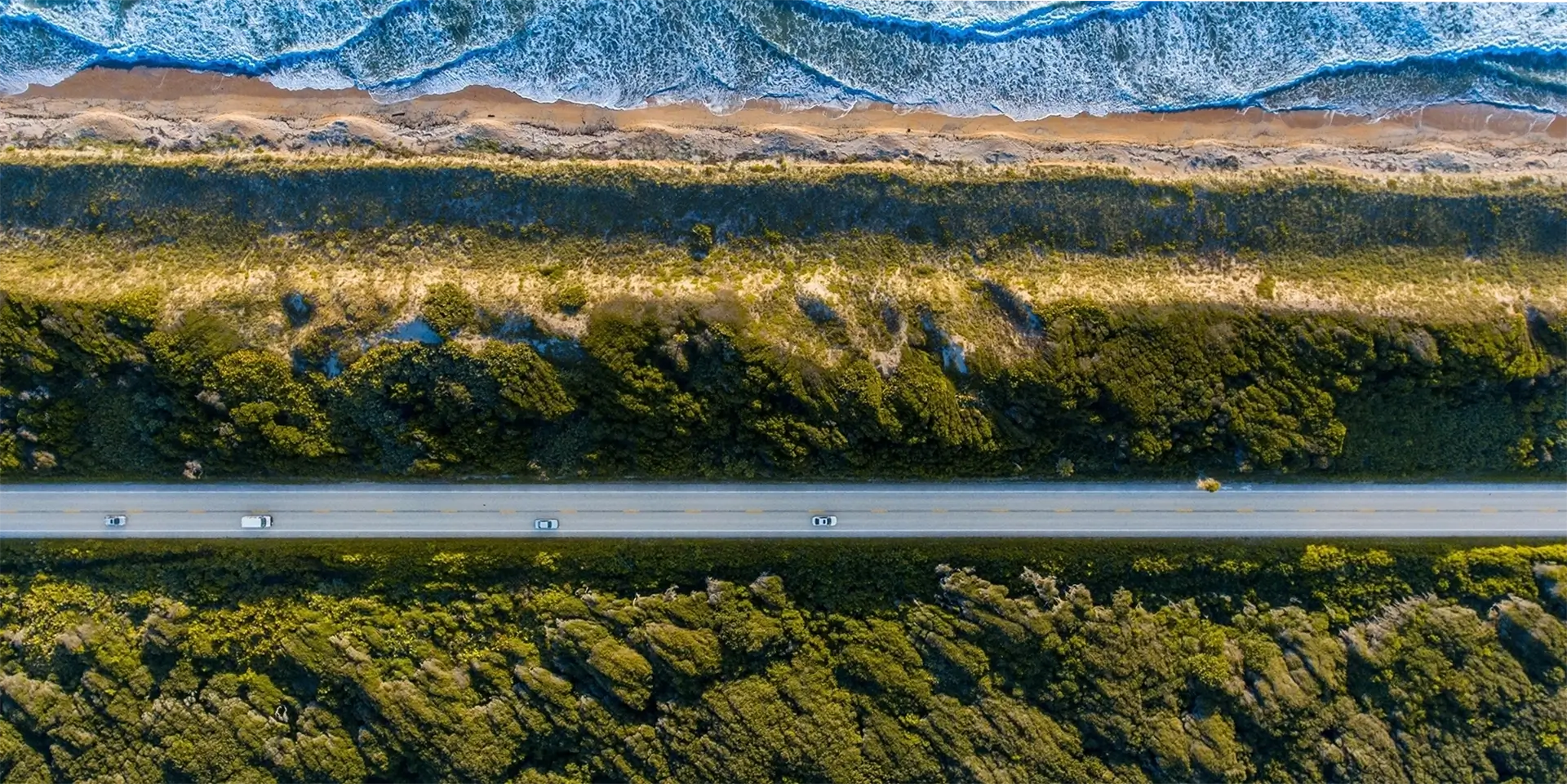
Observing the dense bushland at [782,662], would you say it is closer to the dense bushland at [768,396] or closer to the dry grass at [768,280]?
the dense bushland at [768,396]

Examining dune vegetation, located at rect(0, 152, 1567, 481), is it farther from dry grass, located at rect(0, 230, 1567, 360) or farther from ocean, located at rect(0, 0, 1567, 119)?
ocean, located at rect(0, 0, 1567, 119)

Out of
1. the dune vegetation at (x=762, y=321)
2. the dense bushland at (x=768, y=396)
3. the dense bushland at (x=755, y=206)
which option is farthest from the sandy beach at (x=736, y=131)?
the dense bushland at (x=768, y=396)

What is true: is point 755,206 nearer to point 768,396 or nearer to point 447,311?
point 768,396

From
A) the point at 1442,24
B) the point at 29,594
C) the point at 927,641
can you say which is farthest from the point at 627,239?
the point at 1442,24

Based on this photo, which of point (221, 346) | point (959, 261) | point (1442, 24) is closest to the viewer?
point (221, 346)

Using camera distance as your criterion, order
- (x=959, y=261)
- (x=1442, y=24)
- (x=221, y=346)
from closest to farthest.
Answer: (x=221, y=346) < (x=959, y=261) < (x=1442, y=24)

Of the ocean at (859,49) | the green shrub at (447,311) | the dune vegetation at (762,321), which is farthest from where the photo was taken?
the ocean at (859,49)

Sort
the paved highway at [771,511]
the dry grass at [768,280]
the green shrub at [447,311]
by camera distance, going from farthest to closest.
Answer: the paved highway at [771,511] → the dry grass at [768,280] → the green shrub at [447,311]

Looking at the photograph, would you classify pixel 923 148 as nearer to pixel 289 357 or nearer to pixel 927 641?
pixel 927 641
